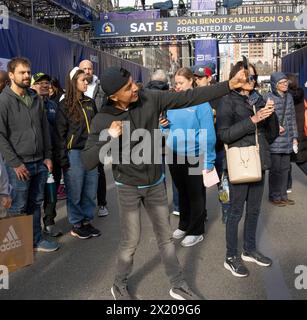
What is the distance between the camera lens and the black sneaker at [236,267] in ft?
12.2

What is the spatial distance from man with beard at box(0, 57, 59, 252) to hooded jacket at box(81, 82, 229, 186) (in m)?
1.29

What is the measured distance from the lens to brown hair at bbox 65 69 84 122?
4637 millimetres

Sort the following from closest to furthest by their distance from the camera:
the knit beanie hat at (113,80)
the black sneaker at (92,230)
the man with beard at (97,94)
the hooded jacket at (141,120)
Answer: the knit beanie hat at (113,80) < the hooded jacket at (141,120) < the black sneaker at (92,230) < the man with beard at (97,94)

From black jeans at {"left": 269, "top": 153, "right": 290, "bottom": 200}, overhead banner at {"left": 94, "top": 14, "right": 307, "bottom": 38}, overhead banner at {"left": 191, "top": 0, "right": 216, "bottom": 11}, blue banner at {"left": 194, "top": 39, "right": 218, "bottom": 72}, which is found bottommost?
black jeans at {"left": 269, "top": 153, "right": 290, "bottom": 200}

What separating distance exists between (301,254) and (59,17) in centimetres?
1819

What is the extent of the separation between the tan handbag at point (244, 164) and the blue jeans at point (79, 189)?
6.25 feet

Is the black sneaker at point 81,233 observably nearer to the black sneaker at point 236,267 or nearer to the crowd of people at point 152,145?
the crowd of people at point 152,145

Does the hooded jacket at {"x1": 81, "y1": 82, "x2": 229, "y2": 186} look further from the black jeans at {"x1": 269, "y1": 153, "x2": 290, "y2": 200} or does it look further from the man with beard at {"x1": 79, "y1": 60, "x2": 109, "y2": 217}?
the black jeans at {"x1": 269, "y1": 153, "x2": 290, "y2": 200}

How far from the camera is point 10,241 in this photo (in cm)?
298

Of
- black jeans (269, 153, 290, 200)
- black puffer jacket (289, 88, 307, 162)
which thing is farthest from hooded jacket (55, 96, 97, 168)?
black puffer jacket (289, 88, 307, 162)

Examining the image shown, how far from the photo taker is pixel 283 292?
3422mm

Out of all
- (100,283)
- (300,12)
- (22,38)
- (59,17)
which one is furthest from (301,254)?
(300,12)

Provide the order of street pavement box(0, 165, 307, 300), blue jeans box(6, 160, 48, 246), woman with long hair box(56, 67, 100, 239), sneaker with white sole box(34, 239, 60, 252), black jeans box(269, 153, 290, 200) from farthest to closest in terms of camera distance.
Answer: black jeans box(269, 153, 290, 200), woman with long hair box(56, 67, 100, 239), sneaker with white sole box(34, 239, 60, 252), blue jeans box(6, 160, 48, 246), street pavement box(0, 165, 307, 300)

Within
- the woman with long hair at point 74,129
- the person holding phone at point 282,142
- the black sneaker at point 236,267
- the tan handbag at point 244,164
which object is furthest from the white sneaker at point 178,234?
the person holding phone at point 282,142
